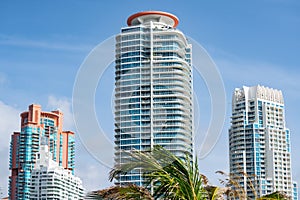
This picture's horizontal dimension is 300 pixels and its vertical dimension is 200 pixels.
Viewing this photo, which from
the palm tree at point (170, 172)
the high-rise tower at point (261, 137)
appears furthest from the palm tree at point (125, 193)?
the high-rise tower at point (261, 137)

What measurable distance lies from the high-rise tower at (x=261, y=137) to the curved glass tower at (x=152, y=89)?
58.0 ft

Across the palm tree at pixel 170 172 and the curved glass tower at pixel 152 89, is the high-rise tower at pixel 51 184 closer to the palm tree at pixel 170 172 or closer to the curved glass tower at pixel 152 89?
the curved glass tower at pixel 152 89

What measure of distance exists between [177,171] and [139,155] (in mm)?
273

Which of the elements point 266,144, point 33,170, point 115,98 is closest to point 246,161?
point 266,144

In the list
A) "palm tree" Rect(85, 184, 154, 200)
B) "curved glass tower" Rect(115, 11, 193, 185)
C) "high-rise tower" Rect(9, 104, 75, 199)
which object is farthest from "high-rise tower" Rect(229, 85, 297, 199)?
"palm tree" Rect(85, 184, 154, 200)

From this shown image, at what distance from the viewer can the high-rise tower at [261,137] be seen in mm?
53406

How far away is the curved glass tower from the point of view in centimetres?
690

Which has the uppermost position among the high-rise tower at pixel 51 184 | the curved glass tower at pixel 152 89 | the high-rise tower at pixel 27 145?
the high-rise tower at pixel 27 145

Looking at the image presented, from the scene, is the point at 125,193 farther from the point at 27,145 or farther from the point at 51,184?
the point at 27,145

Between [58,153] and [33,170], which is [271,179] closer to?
[33,170]

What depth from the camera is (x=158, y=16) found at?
36625 millimetres

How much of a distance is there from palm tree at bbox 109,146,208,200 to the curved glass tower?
0.54ft

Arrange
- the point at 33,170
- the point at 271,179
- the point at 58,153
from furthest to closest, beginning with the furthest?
the point at 58,153
the point at 33,170
the point at 271,179

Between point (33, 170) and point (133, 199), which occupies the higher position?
point (33, 170)
